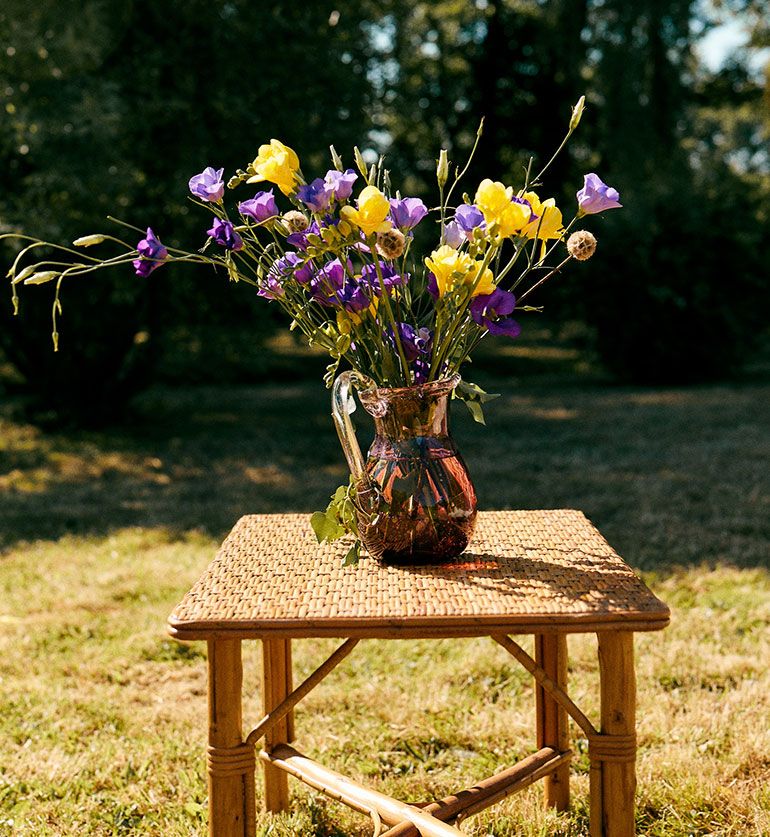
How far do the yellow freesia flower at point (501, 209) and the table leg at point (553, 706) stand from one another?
0.97 metres

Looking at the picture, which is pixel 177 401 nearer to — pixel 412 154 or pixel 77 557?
pixel 77 557

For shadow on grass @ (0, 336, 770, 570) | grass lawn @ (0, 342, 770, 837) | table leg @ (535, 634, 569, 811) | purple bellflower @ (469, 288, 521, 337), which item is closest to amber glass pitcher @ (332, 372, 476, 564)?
purple bellflower @ (469, 288, 521, 337)

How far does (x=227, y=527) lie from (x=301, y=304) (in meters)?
3.47

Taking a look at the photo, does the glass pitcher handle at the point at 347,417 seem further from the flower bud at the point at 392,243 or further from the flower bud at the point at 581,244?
the flower bud at the point at 581,244

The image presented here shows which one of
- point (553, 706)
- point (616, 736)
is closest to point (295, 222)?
point (616, 736)

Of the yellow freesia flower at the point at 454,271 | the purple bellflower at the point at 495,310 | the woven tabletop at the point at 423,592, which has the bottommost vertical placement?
the woven tabletop at the point at 423,592

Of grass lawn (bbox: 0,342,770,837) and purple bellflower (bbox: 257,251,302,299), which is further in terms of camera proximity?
grass lawn (bbox: 0,342,770,837)

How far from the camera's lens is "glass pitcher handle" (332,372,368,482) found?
2.02 m

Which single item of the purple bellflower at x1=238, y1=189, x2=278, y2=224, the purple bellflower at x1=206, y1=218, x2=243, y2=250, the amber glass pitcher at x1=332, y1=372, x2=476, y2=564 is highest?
the purple bellflower at x1=238, y1=189, x2=278, y2=224

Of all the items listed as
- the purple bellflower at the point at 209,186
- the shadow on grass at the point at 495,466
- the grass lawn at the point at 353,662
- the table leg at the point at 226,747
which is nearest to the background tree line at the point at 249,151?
the shadow on grass at the point at 495,466

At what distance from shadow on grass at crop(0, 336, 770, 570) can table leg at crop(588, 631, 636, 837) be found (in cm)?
264

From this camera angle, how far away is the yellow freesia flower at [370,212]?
1810 mm

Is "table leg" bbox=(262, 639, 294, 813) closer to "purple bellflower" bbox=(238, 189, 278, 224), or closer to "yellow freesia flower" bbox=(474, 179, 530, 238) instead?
"purple bellflower" bbox=(238, 189, 278, 224)

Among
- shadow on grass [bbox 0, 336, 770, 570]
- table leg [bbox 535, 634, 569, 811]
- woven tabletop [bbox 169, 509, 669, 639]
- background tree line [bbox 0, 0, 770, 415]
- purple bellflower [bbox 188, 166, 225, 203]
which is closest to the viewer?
woven tabletop [bbox 169, 509, 669, 639]
